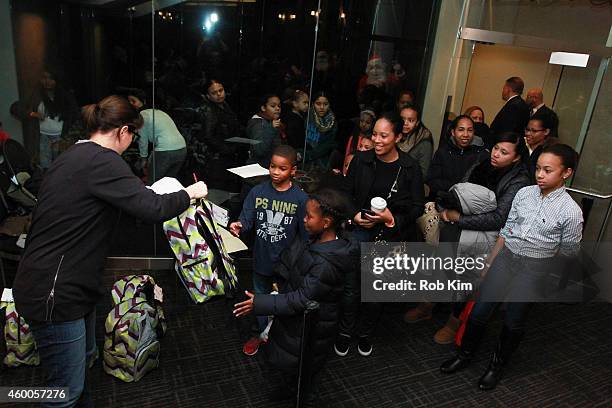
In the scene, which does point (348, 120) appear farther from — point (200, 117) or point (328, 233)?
point (328, 233)

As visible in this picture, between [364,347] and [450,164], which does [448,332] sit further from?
[450,164]

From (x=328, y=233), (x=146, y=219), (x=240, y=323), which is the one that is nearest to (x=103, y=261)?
(x=146, y=219)

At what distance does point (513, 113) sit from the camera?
530cm

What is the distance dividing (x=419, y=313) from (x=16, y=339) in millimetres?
2958

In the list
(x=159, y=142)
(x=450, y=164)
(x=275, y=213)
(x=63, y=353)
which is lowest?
(x=63, y=353)

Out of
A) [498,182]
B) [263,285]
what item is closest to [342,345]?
[263,285]

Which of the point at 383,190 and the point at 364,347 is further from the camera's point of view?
the point at 364,347

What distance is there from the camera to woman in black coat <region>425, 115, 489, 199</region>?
396 cm

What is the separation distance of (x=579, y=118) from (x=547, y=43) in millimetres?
926

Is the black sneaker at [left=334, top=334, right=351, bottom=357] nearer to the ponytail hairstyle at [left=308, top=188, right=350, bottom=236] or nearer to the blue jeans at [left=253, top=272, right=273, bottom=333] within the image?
the blue jeans at [left=253, top=272, right=273, bottom=333]

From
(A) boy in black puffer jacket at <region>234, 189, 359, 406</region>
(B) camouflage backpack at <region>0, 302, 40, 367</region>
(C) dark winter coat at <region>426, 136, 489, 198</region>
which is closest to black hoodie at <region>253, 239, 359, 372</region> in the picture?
(A) boy in black puffer jacket at <region>234, 189, 359, 406</region>

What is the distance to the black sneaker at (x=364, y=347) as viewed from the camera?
3463mm

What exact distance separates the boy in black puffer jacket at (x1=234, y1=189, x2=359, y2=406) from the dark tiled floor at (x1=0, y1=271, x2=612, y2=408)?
542mm

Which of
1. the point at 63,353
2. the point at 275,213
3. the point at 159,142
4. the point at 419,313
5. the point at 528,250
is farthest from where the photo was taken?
the point at 159,142
